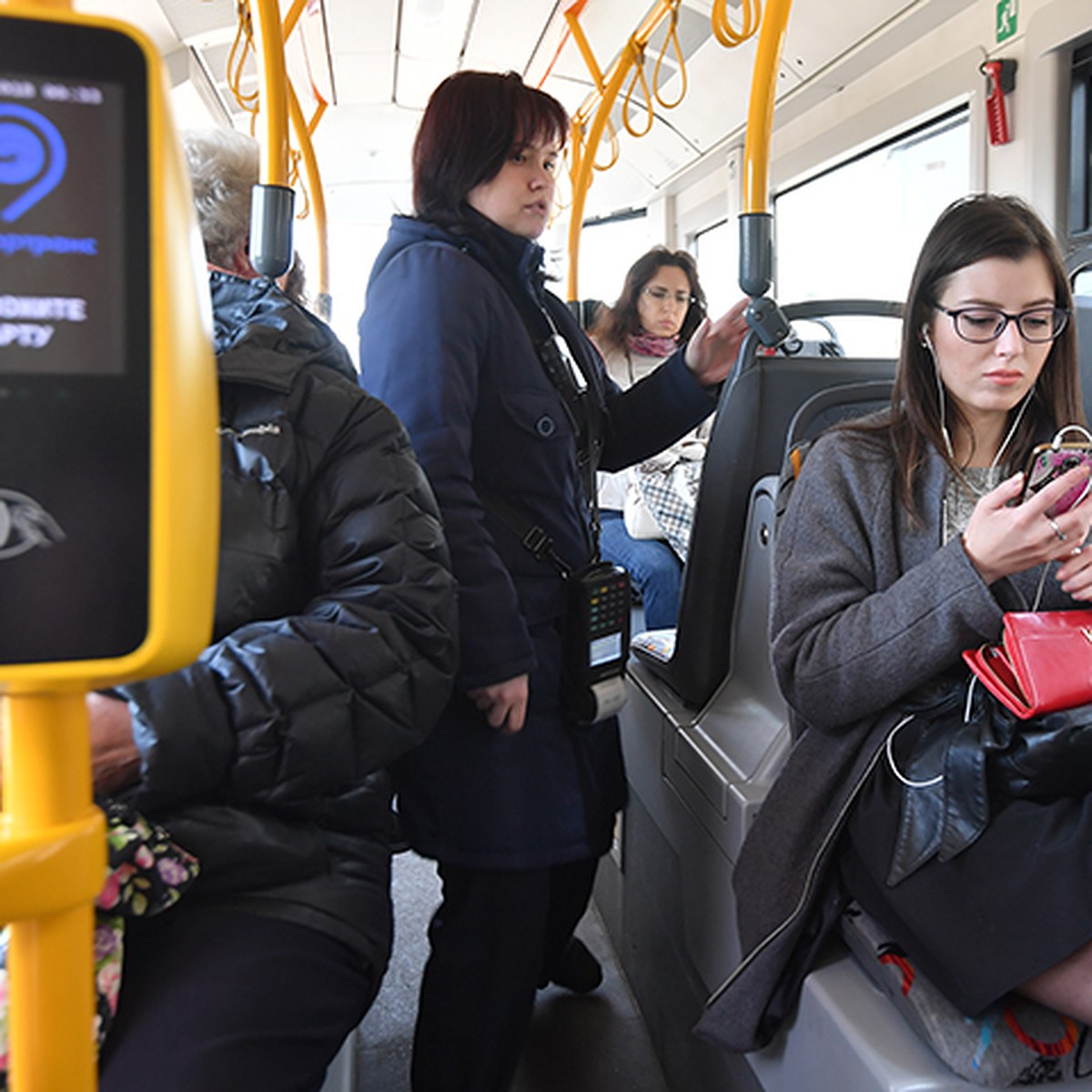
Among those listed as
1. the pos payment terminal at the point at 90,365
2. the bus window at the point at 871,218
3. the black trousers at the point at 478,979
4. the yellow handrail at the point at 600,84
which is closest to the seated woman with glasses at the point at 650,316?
the yellow handrail at the point at 600,84

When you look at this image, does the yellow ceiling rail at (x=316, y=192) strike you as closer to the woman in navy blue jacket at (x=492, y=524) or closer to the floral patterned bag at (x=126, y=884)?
the woman in navy blue jacket at (x=492, y=524)

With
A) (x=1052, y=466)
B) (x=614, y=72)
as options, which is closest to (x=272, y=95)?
(x=1052, y=466)

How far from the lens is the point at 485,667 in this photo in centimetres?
137

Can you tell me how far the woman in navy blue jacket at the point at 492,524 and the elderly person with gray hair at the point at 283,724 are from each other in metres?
0.22

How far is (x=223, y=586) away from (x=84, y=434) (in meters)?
0.79

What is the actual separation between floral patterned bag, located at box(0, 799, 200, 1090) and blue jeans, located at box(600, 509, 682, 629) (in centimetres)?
189

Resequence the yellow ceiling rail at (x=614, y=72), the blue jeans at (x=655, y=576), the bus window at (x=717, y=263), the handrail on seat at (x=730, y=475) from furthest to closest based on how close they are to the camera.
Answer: the bus window at (x=717, y=263), the blue jeans at (x=655, y=576), the yellow ceiling rail at (x=614, y=72), the handrail on seat at (x=730, y=475)

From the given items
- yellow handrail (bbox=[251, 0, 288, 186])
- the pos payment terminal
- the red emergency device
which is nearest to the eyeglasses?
the red emergency device

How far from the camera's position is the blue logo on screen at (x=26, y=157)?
298 millimetres

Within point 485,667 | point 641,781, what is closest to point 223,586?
point 485,667

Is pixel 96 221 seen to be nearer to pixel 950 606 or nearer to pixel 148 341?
pixel 148 341

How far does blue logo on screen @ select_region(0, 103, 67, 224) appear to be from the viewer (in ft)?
0.98

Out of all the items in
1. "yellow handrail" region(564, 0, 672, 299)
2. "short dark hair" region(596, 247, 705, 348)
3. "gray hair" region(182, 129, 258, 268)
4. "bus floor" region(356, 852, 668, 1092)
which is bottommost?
"bus floor" region(356, 852, 668, 1092)

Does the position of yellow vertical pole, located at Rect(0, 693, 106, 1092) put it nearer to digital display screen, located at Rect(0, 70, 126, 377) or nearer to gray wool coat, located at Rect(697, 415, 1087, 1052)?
digital display screen, located at Rect(0, 70, 126, 377)
